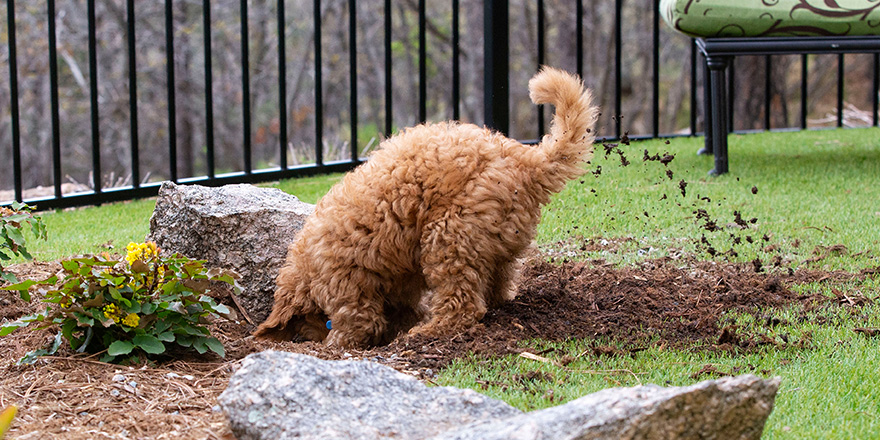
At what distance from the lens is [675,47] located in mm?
21531

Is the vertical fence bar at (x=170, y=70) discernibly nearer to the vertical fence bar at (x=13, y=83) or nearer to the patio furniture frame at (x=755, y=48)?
the vertical fence bar at (x=13, y=83)

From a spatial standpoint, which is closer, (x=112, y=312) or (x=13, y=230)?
(x=112, y=312)

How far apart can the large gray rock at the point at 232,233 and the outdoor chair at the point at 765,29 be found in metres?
3.46

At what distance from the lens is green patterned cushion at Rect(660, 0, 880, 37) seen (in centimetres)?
618

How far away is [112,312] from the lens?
310 cm

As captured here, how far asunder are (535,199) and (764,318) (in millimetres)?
1062

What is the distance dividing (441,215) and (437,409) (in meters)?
1.31

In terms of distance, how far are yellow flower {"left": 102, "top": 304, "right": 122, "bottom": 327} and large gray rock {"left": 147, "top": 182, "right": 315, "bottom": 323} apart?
4.04 ft

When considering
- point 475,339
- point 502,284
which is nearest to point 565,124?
point 502,284

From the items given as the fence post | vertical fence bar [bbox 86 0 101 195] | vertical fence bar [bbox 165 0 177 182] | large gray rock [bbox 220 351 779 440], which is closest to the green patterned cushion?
the fence post

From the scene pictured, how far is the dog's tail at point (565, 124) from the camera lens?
3.44 m

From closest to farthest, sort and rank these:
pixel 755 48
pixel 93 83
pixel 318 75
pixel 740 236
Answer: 1. pixel 740 236
2. pixel 93 83
3. pixel 755 48
4. pixel 318 75

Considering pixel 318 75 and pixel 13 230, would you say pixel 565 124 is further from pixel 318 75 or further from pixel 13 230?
pixel 318 75

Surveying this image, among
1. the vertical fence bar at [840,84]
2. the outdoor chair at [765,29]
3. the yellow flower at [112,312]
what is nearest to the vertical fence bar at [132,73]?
the yellow flower at [112,312]
